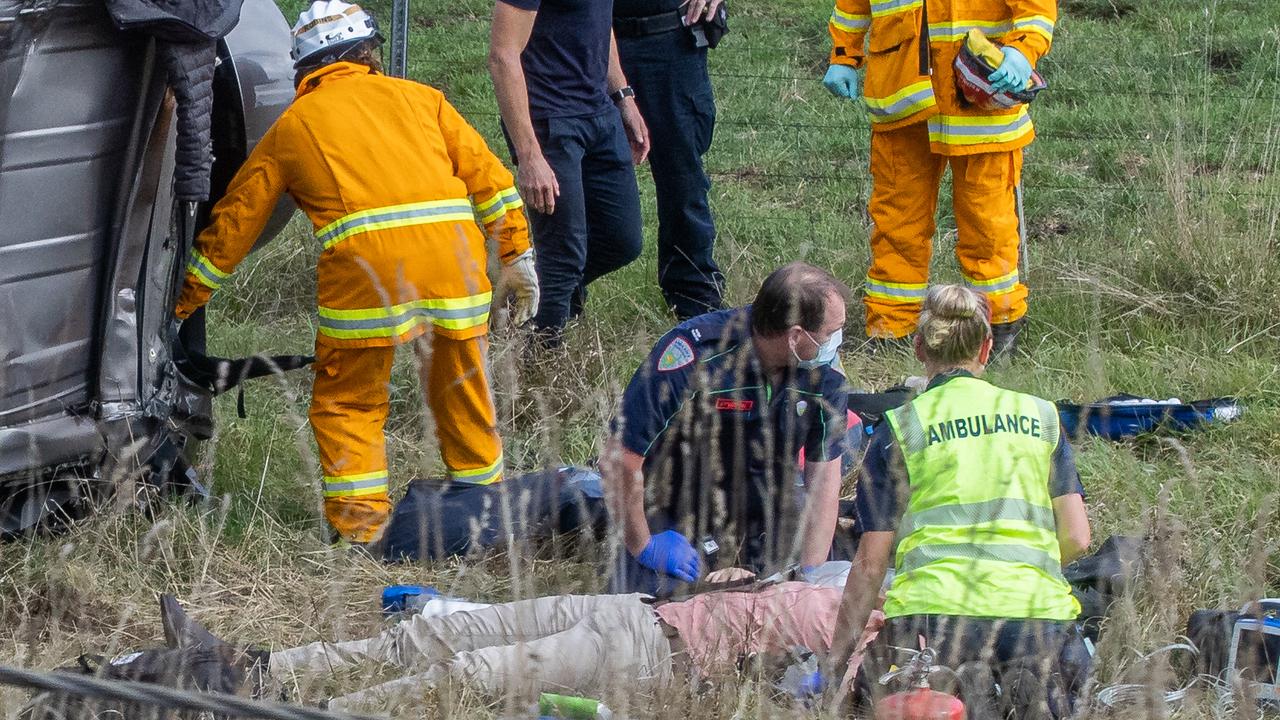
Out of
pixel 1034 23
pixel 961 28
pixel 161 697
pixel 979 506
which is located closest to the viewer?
pixel 161 697

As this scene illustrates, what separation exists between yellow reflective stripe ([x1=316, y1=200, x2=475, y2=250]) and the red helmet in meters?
1.91

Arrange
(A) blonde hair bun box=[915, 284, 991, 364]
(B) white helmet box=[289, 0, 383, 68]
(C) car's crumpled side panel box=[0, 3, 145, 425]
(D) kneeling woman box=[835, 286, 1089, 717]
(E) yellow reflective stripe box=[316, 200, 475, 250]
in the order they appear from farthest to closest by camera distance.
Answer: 1. (B) white helmet box=[289, 0, 383, 68]
2. (E) yellow reflective stripe box=[316, 200, 475, 250]
3. (C) car's crumpled side panel box=[0, 3, 145, 425]
4. (A) blonde hair bun box=[915, 284, 991, 364]
5. (D) kneeling woman box=[835, 286, 1089, 717]

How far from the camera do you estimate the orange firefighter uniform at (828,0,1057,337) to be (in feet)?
17.0

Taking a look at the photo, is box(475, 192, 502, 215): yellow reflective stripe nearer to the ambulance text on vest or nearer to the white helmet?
the white helmet

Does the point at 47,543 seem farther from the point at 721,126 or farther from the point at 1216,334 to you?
the point at 721,126

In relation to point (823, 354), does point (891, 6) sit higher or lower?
higher

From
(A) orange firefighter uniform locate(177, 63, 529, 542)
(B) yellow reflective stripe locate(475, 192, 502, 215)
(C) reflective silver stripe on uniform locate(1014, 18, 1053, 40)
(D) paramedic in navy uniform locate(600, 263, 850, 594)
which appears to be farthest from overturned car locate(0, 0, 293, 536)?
(C) reflective silver stripe on uniform locate(1014, 18, 1053, 40)

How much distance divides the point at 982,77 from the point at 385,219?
2.11 meters

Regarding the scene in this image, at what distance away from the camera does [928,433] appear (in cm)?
300

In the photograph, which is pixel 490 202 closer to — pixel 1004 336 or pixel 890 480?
pixel 890 480

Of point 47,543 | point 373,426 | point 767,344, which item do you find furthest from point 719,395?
point 47,543

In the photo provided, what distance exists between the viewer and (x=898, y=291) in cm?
546

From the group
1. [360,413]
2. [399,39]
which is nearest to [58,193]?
[360,413]

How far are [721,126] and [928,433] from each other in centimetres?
535
